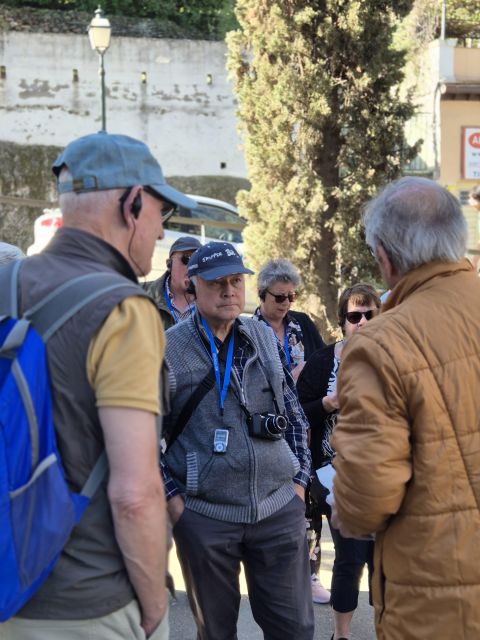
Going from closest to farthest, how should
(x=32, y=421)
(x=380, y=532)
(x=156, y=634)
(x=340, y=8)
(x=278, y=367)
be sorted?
(x=32, y=421) → (x=156, y=634) → (x=380, y=532) → (x=278, y=367) → (x=340, y=8)

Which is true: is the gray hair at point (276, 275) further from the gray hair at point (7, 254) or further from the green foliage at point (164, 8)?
the green foliage at point (164, 8)

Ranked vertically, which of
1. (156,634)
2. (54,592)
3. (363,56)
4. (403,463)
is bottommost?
(156,634)

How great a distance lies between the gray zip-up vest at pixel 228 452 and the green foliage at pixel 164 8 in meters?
32.1

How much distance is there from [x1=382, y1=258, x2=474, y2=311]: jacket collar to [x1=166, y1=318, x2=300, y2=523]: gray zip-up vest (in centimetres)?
110

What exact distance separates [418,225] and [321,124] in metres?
9.93

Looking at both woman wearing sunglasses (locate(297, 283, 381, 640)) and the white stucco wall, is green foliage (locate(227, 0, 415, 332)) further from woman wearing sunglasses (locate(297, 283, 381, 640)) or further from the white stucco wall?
→ the white stucco wall

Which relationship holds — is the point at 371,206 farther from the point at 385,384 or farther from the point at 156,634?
the point at 156,634

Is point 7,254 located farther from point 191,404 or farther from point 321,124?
point 321,124

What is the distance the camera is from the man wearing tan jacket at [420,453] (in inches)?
89.7

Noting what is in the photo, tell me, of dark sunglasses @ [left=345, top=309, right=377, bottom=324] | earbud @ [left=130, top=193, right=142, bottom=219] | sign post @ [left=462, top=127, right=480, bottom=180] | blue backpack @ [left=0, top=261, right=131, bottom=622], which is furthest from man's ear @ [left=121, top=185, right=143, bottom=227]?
sign post @ [left=462, top=127, right=480, bottom=180]

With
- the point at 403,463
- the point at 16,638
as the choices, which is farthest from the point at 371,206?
the point at 16,638

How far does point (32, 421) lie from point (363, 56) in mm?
10717

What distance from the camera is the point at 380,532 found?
2457mm

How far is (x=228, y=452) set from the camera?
10.9 ft
